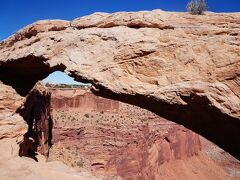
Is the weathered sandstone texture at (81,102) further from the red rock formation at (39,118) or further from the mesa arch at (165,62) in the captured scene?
the mesa arch at (165,62)

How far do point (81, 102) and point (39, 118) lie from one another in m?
21.6

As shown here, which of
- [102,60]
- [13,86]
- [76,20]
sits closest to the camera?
[102,60]

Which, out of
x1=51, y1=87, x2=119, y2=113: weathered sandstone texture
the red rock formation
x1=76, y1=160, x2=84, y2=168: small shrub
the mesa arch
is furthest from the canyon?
x1=51, y1=87, x2=119, y2=113: weathered sandstone texture

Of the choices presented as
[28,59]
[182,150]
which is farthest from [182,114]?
[182,150]

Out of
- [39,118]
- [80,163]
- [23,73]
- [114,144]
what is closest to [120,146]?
[114,144]

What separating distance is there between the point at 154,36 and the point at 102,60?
179cm

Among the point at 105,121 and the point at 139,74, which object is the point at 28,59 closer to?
the point at 139,74

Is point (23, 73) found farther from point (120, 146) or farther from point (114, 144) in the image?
point (120, 146)

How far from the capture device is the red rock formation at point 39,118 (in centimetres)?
1905

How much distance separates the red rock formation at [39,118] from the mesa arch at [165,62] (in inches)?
339

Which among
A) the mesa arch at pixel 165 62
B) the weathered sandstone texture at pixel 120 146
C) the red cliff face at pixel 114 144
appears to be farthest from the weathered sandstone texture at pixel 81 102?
the mesa arch at pixel 165 62

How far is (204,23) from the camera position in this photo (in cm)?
881

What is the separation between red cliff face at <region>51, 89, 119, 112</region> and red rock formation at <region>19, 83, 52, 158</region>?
17.8 meters

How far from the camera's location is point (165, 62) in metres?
8.62
